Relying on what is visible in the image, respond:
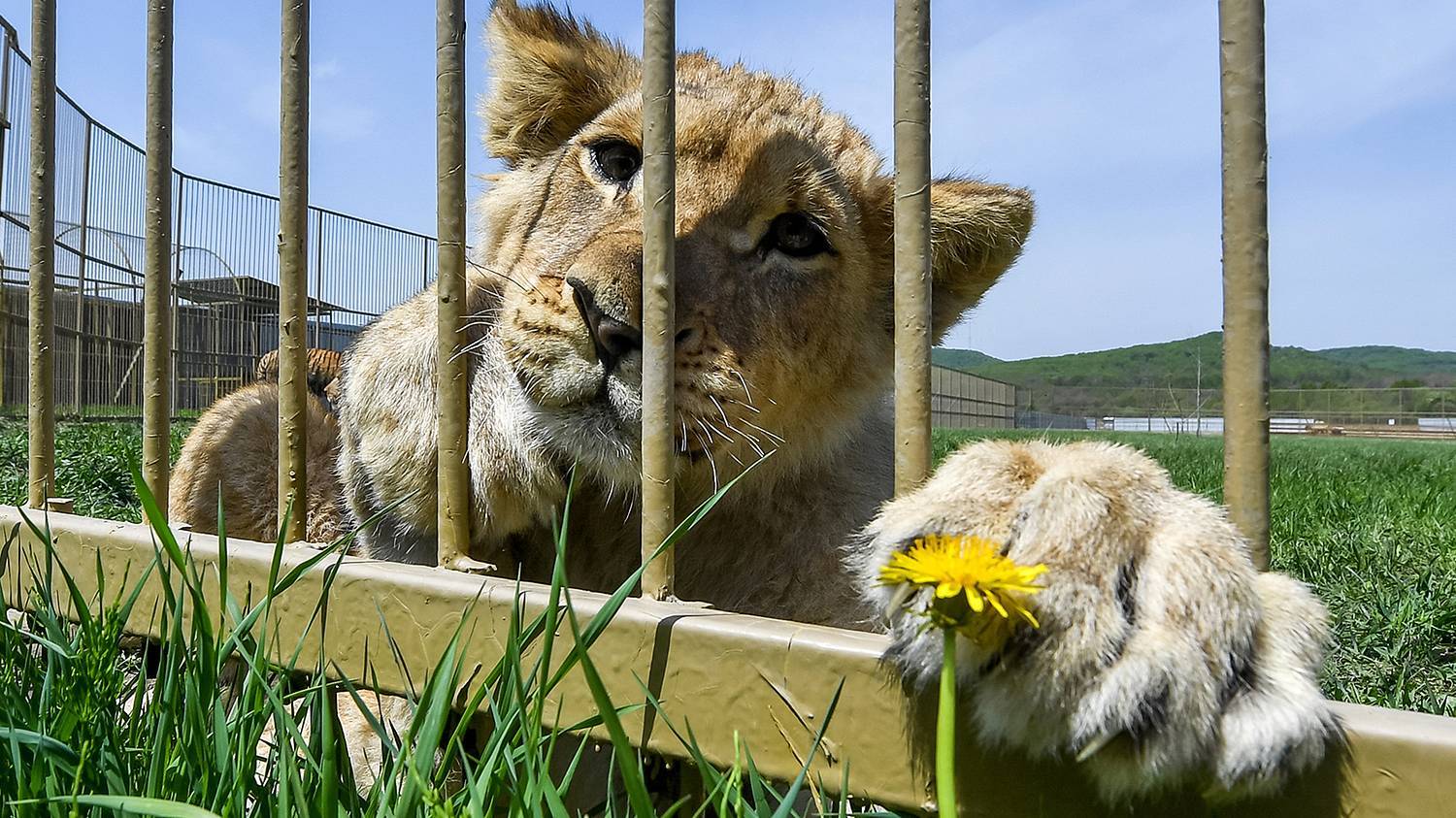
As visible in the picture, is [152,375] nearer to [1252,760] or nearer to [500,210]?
[500,210]

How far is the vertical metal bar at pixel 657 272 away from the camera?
5.30ft

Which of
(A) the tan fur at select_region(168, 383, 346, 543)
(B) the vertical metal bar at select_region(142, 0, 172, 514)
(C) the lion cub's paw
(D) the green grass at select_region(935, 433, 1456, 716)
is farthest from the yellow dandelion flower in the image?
(A) the tan fur at select_region(168, 383, 346, 543)

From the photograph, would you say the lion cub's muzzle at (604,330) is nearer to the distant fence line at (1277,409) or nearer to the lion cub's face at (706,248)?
the lion cub's face at (706,248)

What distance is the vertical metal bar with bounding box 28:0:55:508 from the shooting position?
230 centimetres

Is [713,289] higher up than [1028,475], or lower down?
higher up

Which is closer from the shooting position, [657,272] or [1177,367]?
[657,272]

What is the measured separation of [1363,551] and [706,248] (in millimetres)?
2996

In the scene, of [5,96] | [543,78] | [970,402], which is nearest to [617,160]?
[543,78]

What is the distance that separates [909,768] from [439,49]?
4.99 ft

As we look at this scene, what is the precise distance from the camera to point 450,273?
191 centimetres

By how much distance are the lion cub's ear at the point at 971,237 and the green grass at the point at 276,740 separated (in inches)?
61.8

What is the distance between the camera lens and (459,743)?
1.16 m

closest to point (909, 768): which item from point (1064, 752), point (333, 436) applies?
point (1064, 752)

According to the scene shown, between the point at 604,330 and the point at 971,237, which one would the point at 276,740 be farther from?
the point at 971,237
